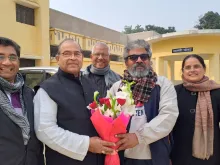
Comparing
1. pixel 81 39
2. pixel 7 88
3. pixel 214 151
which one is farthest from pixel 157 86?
pixel 81 39

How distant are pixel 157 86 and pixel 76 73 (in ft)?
2.59

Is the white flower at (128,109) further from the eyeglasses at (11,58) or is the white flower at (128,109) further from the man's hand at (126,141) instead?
the eyeglasses at (11,58)

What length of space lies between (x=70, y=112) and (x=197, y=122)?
4.42 ft

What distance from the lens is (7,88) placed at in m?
2.13

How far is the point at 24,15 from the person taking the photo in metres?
13.9

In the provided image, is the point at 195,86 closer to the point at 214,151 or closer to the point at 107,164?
the point at 214,151

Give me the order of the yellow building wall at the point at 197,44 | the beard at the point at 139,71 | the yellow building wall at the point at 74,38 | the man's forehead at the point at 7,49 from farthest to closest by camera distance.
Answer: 1. the yellow building wall at the point at 74,38
2. the yellow building wall at the point at 197,44
3. the beard at the point at 139,71
4. the man's forehead at the point at 7,49

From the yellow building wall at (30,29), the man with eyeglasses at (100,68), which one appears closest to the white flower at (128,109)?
the man with eyeglasses at (100,68)

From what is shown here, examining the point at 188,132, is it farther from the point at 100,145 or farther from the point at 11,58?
the point at 11,58

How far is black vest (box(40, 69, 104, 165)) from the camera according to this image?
7.07 ft

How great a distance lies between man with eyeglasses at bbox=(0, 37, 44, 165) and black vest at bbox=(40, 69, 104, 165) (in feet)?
0.59

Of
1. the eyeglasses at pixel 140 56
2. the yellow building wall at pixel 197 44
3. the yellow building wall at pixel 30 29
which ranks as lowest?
the eyeglasses at pixel 140 56

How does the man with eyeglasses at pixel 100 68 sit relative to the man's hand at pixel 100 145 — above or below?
above

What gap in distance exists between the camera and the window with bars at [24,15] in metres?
13.4
